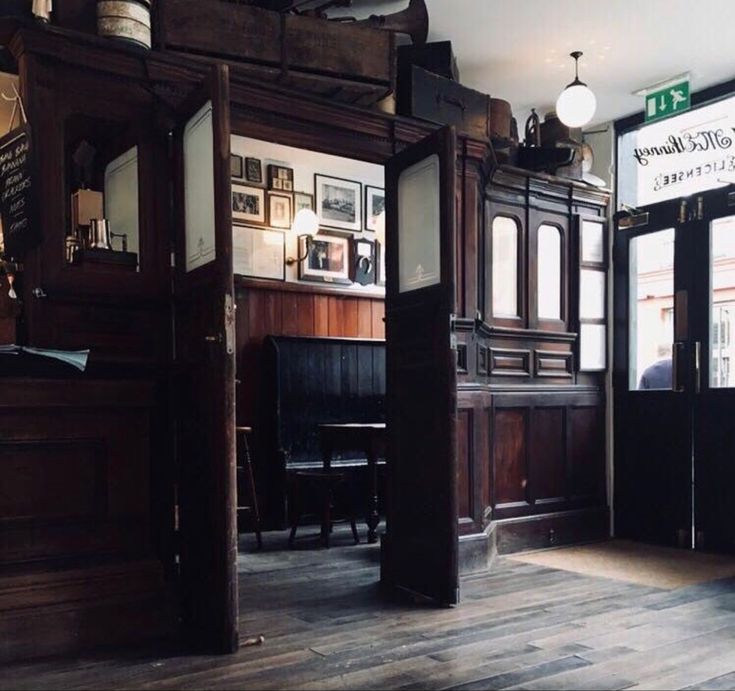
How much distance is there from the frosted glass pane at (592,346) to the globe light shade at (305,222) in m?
2.39

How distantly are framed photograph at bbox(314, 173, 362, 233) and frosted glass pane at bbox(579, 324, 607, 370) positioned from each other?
7.83ft

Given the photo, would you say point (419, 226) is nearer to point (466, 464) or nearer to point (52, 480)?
point (466, 464)

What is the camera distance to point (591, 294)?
6.04 metres

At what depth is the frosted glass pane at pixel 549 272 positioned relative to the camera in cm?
576

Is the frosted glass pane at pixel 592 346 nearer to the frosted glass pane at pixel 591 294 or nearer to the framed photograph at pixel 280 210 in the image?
the frosted glass pane at pixel 591 294

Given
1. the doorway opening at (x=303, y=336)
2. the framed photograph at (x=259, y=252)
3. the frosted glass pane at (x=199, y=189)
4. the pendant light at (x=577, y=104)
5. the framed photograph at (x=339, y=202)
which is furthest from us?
the framed photograph at (x=339, y=202)

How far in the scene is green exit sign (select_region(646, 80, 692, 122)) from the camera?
548 centimetres

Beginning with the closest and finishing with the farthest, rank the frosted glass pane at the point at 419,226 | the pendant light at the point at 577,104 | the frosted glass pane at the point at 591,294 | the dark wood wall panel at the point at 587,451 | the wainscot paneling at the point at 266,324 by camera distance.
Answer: the frosted glass pane at the point at 419,226
the pendant light at the point at 577,104
the dark wood wall panel at the point at 587,451
the frosted glass pane at the point at 591,294
the wainscot paneling at the point at 266,324

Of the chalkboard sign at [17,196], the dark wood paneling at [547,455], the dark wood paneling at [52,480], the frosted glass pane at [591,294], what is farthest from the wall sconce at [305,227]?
the dark wood paneling at [52,480]

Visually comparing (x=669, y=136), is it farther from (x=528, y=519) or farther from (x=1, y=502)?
Answer: (x=1, y=502)

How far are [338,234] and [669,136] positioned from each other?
2.85 meters

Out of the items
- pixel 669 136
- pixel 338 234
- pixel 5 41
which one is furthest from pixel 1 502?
pixel 669 136

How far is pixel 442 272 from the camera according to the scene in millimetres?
3846

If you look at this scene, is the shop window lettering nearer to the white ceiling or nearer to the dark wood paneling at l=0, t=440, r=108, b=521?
the white ceiling
